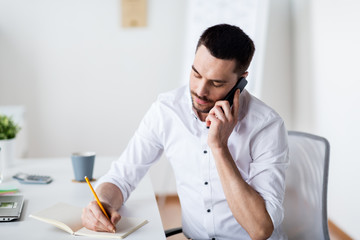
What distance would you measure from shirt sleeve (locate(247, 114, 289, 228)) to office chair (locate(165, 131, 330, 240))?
107 millimetres

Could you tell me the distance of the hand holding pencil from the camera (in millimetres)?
1077

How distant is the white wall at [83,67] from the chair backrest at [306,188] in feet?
6.36

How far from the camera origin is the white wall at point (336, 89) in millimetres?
2508

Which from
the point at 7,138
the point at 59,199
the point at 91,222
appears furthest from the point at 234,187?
the point at 7,138

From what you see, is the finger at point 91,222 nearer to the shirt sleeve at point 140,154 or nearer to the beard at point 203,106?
the shirt sleeve at point 140,154

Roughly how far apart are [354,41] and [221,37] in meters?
1.47

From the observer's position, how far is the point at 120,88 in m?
Result: 3.28

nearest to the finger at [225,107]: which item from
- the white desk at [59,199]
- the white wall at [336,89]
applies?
the white desk at [59,199]

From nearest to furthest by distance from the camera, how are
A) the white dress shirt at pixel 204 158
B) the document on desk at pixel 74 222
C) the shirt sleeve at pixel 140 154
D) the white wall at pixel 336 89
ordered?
the document on desk at pixel 74 222, the white dress shirt at pixel 204 158, the shirt sleeve at pixel 140 154, the white wall at pixel 336 89

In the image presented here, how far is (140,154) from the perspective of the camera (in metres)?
1.50

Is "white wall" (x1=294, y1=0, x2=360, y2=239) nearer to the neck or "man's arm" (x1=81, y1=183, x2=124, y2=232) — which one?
the neck

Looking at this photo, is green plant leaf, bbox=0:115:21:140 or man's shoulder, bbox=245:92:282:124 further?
green plant leaf, bbox=0:115:21:140

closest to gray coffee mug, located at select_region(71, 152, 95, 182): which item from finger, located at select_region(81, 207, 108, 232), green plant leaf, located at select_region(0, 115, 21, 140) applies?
green plant leaf, located at select_region(0, 115, 21, 140)

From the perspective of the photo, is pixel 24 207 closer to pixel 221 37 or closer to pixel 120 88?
pixel 221 37
